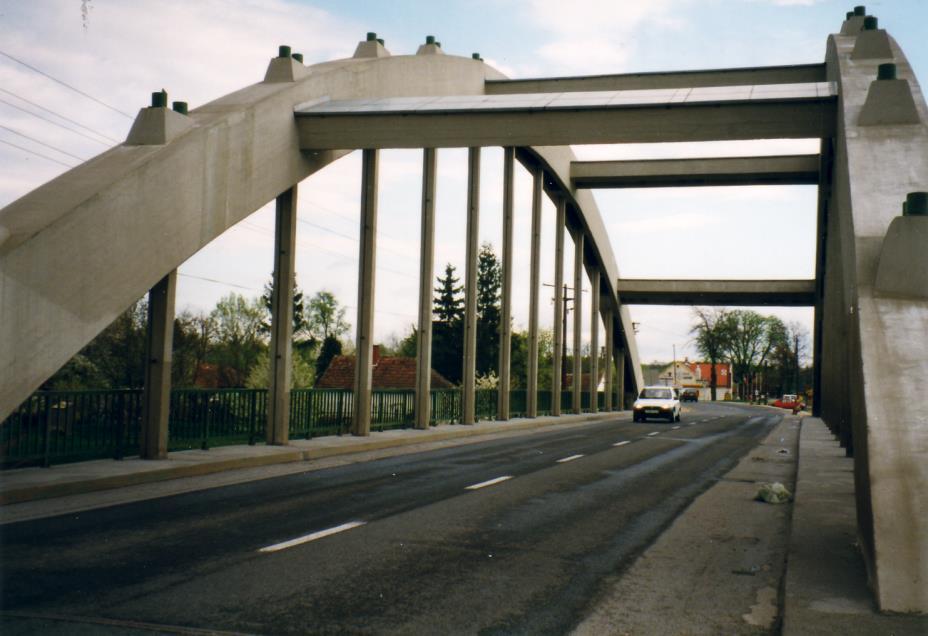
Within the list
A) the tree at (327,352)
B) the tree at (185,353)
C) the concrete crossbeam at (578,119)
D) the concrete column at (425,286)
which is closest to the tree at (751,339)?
the tree at (327,352)

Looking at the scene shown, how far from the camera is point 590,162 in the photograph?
138ft

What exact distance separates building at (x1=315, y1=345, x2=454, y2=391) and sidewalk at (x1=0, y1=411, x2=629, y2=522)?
41.0m

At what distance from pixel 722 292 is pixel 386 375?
28.3 m

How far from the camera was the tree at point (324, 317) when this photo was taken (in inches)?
3873

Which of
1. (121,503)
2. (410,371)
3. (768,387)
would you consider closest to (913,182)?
(121,503)

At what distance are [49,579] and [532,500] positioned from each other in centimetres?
619

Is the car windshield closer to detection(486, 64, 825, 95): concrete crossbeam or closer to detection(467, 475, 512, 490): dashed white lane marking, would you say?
detection(486, 64, 825, 95): concrete crossbeam

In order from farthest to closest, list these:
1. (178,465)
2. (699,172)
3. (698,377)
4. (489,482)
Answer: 1. (698,377)
2. (699,172)
3. (178,465)
4. (489,482)

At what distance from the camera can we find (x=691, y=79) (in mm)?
30078

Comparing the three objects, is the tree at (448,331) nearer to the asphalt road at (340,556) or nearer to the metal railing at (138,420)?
the metal railing at (138,420)

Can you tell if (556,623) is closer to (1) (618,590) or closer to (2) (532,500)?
(1) (618,590)

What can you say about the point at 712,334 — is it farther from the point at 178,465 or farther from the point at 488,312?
the point at 178,465

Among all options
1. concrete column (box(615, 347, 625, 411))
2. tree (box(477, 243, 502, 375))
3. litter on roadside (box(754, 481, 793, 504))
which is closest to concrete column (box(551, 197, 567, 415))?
concrete column (box(615, 347, 625, 411))

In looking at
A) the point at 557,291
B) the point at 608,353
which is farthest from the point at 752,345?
the point at 557,291
